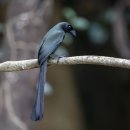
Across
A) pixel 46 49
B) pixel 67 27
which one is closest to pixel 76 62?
pixel 46 49

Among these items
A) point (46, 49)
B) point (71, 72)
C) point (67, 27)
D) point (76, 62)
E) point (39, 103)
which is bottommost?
point (39, 103)

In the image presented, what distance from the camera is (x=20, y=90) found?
4121 millimetres

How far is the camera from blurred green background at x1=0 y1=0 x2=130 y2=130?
4117 millimetres

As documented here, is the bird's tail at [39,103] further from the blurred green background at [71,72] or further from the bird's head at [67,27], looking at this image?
the blurred green background at [71,72]

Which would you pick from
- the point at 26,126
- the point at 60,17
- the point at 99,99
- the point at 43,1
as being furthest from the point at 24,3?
the point at 99,99

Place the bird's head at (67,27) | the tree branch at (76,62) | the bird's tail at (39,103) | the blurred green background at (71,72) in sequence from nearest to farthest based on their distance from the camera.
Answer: the bird's tail at (39,103) → the tree branch at (76,62) → the bird's head at (67,27) → the blurred green background at (71,72)

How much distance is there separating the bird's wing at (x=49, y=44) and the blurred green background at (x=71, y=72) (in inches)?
63.2

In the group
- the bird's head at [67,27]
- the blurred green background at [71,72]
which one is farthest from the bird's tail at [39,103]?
the blurred green background at [71,72]

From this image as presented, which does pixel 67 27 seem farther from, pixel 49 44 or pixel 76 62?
pixel 76 62

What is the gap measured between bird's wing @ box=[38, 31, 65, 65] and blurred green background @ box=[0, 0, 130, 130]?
5.26 feet

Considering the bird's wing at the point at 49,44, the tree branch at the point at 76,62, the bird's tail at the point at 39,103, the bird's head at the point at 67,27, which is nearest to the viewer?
the bird's tail at the point at 39,103

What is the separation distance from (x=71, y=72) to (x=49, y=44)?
148 inches

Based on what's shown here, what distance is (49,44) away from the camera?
2459mm

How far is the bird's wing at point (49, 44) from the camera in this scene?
7.87ft
